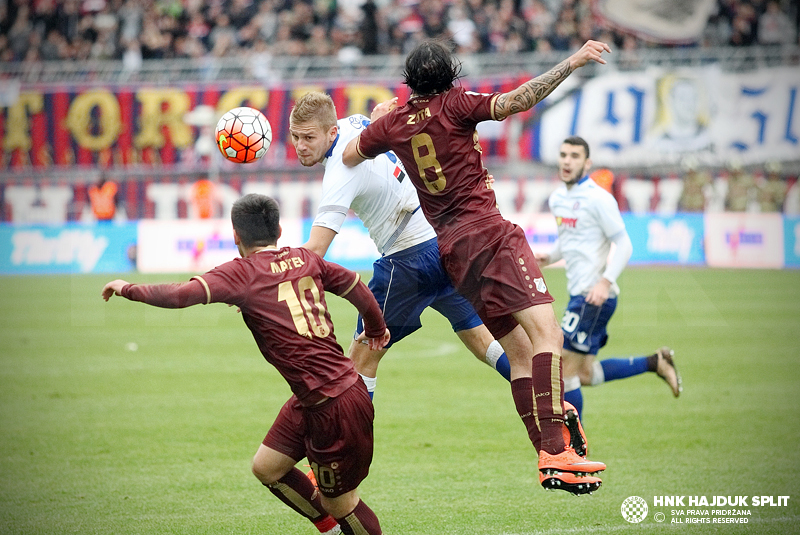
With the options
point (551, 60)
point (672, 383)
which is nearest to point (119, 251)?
point (551, 60)

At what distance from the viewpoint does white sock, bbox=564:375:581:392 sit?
7703 millimetres

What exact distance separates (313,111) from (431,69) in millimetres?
906

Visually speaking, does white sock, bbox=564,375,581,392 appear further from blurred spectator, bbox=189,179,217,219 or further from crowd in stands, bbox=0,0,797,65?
crowd in stands, bbox=0,0,797,65

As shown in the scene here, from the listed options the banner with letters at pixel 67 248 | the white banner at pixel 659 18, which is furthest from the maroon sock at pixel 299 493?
the white banner at pixel 659 18

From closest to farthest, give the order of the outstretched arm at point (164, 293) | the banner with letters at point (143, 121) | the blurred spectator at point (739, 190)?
the outstretched arm at point (164, 293)
the blurred spectator at point (739, 190)
the banner with letters at point (143, 121)

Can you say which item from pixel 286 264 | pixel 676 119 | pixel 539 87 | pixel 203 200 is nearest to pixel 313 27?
pixel 203 200

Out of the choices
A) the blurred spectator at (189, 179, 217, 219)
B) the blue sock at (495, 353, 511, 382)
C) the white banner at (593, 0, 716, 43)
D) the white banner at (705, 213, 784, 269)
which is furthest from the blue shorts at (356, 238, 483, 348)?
the white banner at (593, 0, 716, 43)

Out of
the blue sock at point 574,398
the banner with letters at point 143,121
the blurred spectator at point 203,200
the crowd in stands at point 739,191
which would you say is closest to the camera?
the blue sock at point 574,398

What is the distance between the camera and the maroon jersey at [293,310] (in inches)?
183

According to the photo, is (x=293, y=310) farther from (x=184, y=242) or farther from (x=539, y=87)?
(x=184, y=242)

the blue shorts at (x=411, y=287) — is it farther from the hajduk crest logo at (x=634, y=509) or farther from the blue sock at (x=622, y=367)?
the blue sock at (x=622, y=367)

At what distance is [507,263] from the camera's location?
17.4ft

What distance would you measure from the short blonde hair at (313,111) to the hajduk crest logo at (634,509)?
3.14 m

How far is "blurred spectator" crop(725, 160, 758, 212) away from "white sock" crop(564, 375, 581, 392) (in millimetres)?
17422
